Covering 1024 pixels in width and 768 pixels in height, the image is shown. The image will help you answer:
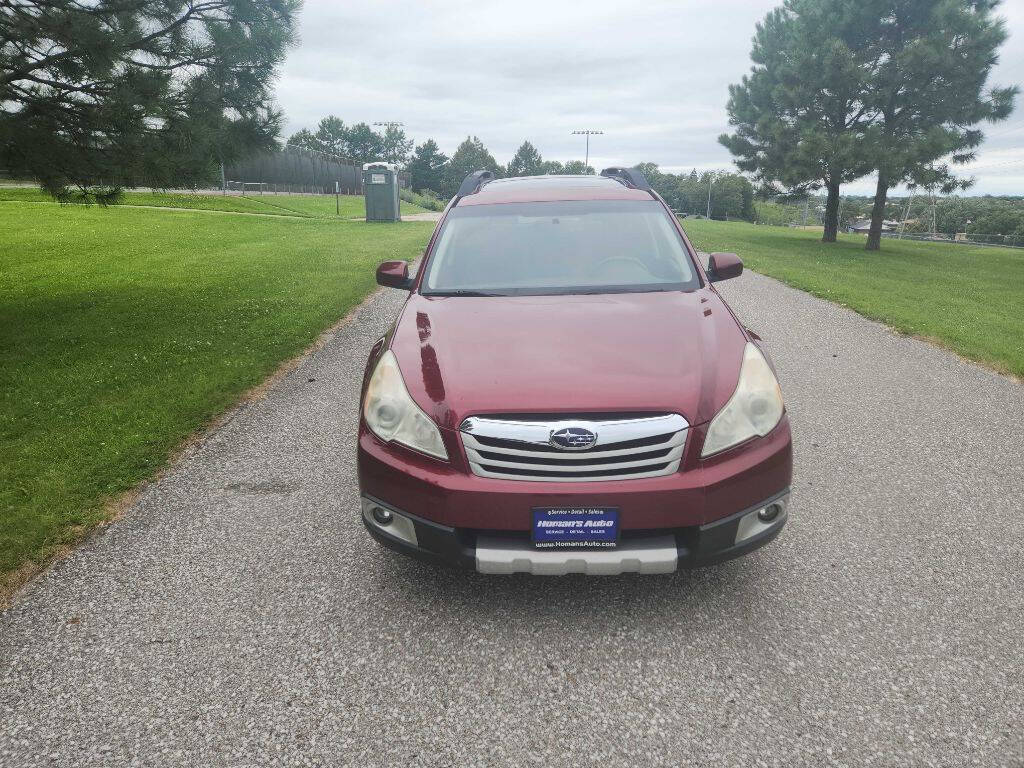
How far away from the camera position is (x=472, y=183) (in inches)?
207

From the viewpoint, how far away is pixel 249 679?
8.23ft

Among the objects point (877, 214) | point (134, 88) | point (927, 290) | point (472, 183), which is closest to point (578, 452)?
point (472, 183)

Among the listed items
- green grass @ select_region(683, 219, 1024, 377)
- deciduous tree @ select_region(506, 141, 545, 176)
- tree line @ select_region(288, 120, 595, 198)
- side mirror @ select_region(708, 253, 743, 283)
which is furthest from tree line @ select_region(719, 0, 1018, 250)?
deciduous tree @ select_region(506, 141, 545, 176)

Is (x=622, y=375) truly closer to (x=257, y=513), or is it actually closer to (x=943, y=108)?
(x=257, y=513)

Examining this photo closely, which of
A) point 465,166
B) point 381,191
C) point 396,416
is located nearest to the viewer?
point 396,416

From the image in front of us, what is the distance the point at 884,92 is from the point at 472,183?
2401cm

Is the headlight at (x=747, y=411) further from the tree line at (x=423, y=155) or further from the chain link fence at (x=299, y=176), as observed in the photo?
the tree line at (x=423, y=155)

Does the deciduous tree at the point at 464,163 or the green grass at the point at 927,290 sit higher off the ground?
the deciduous tree at the point at 464,163

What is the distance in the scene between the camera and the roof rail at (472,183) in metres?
4.94

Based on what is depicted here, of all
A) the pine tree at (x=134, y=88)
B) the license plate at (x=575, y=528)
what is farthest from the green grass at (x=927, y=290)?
the pine tree at (x=134, y=88)

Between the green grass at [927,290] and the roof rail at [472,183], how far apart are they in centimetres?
566

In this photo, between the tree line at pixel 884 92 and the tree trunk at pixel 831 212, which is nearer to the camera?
the tree line at pixel 884 92

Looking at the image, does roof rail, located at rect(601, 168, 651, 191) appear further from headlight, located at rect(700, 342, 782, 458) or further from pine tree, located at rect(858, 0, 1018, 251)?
pine tree, located at rect(858, 0, 1018, 251)

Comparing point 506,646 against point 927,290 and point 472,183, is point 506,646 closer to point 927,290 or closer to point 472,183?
point 472,183
